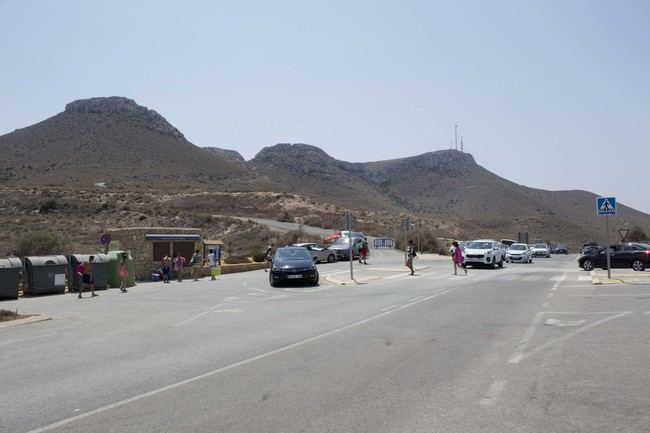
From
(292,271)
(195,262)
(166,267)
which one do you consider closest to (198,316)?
(292,271)

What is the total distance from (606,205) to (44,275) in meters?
21.1

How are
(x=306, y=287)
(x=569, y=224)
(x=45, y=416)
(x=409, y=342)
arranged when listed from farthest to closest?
(x=569, y=224)
(x=306, y=287)
(x=409, y=342)
(x=45, y=416)

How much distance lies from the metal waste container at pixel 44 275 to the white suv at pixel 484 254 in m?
21.2

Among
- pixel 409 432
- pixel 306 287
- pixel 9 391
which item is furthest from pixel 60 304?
pixel 409 432

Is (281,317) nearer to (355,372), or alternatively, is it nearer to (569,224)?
(355,372)

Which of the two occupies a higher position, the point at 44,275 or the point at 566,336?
the point at 44,275

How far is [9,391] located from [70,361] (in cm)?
200

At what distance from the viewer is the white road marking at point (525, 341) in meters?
9.04

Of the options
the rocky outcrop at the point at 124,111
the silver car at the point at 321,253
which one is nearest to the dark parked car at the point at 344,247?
the silver car at the point at 321,253

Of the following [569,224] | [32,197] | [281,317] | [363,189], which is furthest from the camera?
[363,189]

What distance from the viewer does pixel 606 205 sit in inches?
896

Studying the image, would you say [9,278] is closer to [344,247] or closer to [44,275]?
[44,275]

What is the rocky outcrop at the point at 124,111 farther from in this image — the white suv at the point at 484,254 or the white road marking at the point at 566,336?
the white road marking at the point at 566,336

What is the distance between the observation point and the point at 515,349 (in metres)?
9.78
